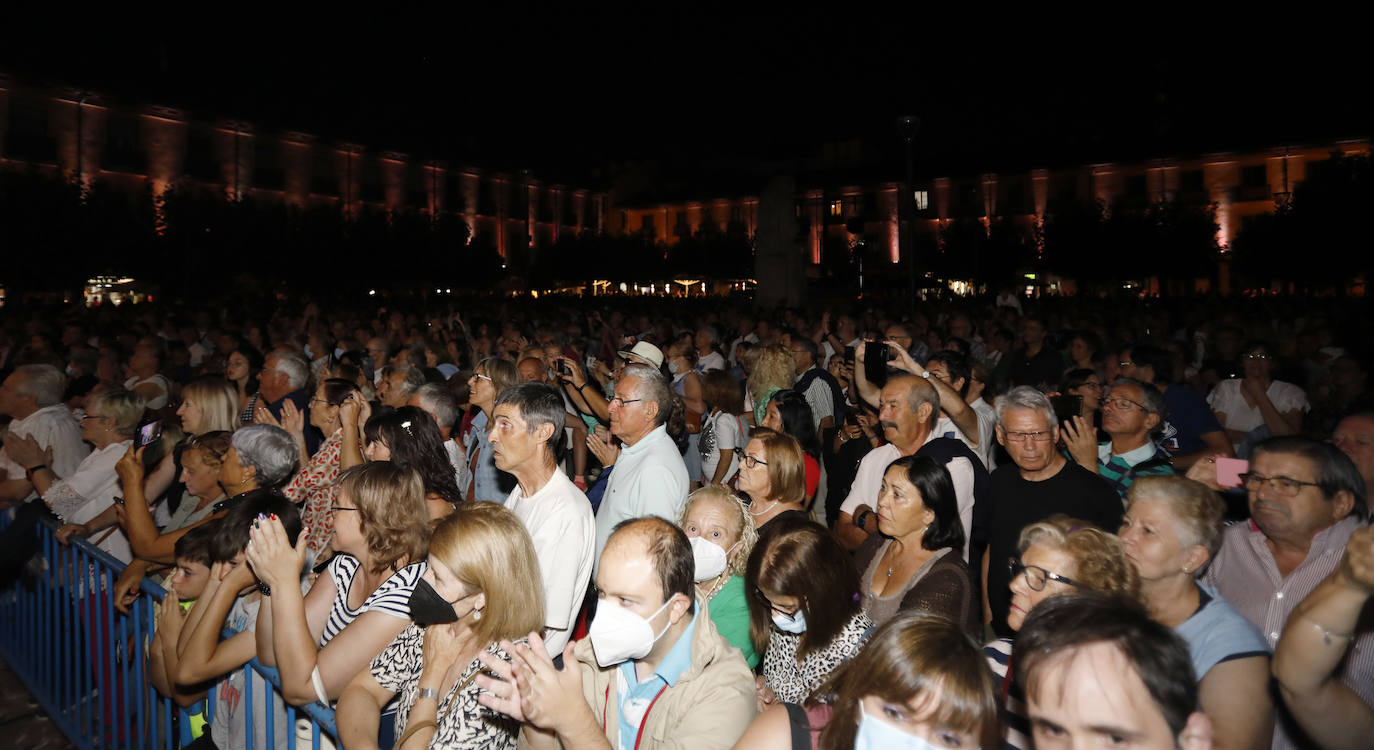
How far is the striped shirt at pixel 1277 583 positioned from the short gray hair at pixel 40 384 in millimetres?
6875

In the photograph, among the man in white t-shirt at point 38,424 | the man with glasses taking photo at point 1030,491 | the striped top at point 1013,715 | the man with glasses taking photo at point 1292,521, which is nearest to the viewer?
the striped top at point 1013,715

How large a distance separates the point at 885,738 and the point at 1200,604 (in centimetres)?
140

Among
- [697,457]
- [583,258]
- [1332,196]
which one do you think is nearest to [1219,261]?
[1332,196]

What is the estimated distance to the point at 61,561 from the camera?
15.2ft

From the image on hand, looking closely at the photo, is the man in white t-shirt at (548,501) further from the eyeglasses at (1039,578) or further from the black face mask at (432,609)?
the eyeglasses at (1039,578)

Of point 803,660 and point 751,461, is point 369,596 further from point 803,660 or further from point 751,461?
point 751,461

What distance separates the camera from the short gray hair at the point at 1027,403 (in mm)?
4141

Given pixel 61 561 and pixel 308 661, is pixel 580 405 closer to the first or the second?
pixel 61 561

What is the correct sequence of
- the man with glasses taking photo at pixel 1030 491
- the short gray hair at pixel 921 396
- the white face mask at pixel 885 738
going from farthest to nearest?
the short gray hair at pixel 921 396 → the man with glasses taking photo at pixel 1030 491 → the white face mask at pixel 885 738

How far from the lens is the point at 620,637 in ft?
7.92

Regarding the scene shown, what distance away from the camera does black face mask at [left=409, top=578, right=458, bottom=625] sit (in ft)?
8.67

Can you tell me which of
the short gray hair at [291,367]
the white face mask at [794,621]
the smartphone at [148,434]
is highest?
the short gray hair at [291,367]

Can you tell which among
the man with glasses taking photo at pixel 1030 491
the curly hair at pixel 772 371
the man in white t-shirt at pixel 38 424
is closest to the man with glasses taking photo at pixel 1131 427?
the man with glasses taking photo at pixel 1030 491

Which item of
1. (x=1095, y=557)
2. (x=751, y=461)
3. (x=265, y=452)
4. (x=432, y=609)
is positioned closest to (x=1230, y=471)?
(x=1095, y=557)
